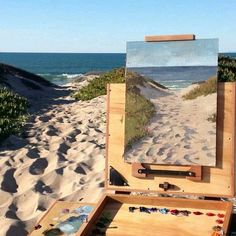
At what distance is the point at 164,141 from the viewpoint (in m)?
5.04

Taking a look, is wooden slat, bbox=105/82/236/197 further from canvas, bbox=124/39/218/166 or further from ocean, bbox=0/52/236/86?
ocean, bbox=0/52/236/86

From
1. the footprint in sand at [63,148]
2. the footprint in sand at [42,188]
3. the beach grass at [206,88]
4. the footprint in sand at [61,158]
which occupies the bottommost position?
the footprint in sand at [42,188]

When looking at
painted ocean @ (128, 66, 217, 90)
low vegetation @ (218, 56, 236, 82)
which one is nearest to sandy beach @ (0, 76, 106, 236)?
painted ocean @ (128, 66, 217, 90)

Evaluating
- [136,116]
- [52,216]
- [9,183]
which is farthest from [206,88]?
[9,183]

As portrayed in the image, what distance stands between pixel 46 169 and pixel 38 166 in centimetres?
18

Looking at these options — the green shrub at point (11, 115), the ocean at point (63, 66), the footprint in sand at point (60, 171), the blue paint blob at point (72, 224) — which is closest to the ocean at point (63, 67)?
the ocean at point (63, 66)

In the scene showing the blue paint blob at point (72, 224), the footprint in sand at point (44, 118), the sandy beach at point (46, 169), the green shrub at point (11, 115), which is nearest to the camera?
the blue paint blob at point (72, 224)

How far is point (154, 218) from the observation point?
4.70 metres

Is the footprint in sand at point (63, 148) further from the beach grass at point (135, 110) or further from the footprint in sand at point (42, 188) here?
the beach grass at point (135, 110)

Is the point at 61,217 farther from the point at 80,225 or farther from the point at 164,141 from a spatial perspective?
the point at 164,141

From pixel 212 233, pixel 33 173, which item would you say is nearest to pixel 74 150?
pixel 33 173

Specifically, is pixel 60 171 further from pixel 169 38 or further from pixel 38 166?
pixel 169 38

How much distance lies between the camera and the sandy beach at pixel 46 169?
6497mm

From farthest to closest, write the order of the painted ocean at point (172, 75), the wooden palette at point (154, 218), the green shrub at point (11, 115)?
the green shrub at point (11, 115) < the painted ocean at point (172, 75) < the wooden palette at point (154, 218)
